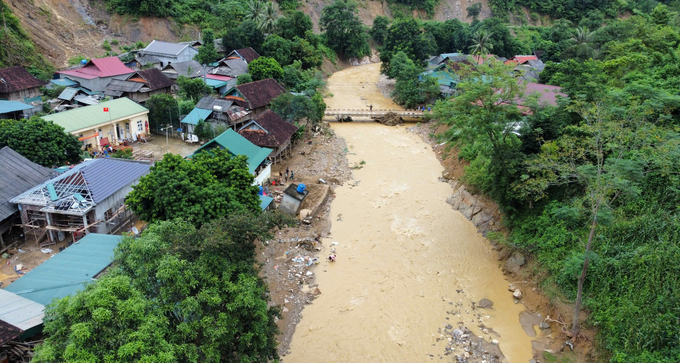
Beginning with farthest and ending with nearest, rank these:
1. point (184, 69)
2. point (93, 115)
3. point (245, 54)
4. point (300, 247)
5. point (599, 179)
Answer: point (245, 54) → point (184, 69) → point (93, 115) → point (300, 247) → point (599, 179)

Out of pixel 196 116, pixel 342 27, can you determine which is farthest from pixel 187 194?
pixel 342 27

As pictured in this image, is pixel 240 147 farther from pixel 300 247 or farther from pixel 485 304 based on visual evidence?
pixel 485 304

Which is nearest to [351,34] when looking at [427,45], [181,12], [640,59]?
[427,45]

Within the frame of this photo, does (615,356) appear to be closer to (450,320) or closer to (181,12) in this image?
(450,320)

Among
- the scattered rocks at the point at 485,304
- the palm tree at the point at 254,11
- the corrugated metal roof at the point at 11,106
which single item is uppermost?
the palm tree at the point at 254,11

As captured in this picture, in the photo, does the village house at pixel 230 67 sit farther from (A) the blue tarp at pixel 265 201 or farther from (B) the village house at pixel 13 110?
(A) the blue tarp at pixel 265 201

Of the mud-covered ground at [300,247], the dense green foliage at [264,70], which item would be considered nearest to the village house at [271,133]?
the mud-covered ground at [300,247]
